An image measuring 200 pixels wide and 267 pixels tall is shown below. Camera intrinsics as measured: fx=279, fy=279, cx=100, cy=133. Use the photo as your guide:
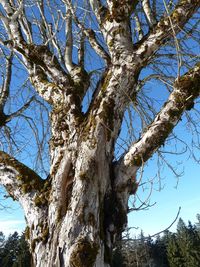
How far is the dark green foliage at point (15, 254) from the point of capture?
34.4 metres

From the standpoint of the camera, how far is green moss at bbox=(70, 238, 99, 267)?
1.90 m

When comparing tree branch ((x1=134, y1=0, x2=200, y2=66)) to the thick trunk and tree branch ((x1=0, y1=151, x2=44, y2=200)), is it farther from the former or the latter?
tree branch ((x1=0, y1=151, x2=44, y2=200))

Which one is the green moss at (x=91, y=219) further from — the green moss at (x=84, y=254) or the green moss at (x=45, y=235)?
the green moss at (x=45, y=235)

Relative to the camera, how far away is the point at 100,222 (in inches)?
83.7

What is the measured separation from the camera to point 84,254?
1.92 m

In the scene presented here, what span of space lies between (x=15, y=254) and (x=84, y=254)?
43.4 m

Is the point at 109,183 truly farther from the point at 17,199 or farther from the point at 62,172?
the point at 17,199

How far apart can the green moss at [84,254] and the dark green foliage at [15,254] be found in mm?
35450

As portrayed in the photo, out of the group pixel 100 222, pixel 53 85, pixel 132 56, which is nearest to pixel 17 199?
pixel 100 222

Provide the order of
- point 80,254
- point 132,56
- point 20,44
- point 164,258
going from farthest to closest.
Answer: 1. point 164,258
2. point 20,44
3. point 132,56
4. point 80,254

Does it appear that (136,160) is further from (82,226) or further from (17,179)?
(17,179)

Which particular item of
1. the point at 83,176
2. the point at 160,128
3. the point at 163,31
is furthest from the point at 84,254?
the point at 163,31

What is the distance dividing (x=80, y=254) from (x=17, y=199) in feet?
2.68

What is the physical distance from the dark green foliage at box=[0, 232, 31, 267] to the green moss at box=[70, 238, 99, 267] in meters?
35.4
